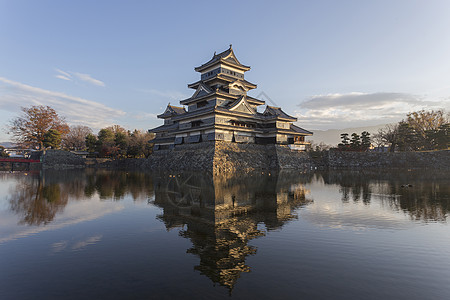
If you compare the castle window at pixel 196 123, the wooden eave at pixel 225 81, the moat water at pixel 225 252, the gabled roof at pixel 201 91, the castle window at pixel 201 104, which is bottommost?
the moat water at pixel 225 252

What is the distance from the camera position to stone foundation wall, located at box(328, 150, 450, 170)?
119ft

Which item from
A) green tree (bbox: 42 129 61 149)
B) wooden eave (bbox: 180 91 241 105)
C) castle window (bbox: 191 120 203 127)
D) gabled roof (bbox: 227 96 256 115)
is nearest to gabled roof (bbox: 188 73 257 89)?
wooden eave (bbox: 180 91 241 105)

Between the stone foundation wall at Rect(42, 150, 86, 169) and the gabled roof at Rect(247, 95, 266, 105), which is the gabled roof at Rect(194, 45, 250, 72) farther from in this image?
the stone foundation wall at Rect(42, 150, 86, 169)

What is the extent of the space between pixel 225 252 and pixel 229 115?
30754 mm

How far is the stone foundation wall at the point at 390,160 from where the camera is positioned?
36219 mm

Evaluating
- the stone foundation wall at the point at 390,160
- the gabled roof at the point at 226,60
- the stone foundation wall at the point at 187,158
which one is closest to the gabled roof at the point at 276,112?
the gabled roof at the point at 226,60

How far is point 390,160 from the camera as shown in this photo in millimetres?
39438

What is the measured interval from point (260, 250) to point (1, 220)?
9.56m

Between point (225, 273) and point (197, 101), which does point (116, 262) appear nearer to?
point (225, 273)

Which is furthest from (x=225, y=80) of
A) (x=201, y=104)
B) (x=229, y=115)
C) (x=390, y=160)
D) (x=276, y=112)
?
(x=390, y=160)

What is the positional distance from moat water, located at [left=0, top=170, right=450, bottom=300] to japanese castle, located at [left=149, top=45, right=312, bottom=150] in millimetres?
25360

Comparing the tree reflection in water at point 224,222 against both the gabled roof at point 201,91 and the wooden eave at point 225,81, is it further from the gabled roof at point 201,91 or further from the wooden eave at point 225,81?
the wooden eave at point 225,81

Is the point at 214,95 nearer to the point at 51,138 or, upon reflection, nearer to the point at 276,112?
the point at 276,112

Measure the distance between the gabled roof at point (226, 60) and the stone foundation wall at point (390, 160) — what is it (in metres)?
23.1
